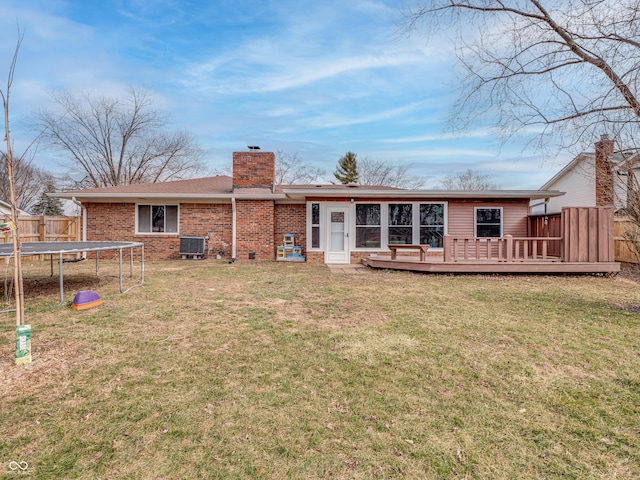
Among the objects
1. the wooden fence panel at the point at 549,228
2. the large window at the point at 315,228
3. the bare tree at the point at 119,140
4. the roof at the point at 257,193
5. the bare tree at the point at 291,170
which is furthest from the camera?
the bare tree at the point at 291,170

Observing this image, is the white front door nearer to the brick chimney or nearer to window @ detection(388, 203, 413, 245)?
window @ detection(388, 203, 413, 245)

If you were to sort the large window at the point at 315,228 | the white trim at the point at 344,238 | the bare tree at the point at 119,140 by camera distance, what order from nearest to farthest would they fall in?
the white trim at the point at 344,238 < the large window at the point at 315,228 < the bare tree at the point at 119,140

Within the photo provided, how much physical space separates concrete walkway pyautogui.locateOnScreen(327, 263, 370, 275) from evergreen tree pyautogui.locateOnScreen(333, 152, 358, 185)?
2485cm

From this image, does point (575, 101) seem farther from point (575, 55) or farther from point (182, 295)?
point (182, 295)

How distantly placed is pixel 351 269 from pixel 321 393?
771 centimetres

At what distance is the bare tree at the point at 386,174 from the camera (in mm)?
33719

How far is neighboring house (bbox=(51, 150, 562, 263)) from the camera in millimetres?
11734

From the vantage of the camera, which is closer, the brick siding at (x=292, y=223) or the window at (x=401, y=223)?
the window at (x=401, y=223)

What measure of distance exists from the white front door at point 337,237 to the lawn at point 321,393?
247 inches

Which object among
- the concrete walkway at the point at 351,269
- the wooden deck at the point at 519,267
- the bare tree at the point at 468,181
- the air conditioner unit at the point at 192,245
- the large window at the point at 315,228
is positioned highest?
the bare tree at the point at 468,181

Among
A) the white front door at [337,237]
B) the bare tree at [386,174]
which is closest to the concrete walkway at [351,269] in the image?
the white front door at [337,237]

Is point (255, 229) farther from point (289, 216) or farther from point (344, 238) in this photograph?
point (344, 238)

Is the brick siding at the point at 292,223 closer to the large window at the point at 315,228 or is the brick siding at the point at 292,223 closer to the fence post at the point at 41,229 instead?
the large window at the point at 315,228

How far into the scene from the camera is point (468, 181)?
36.8m
